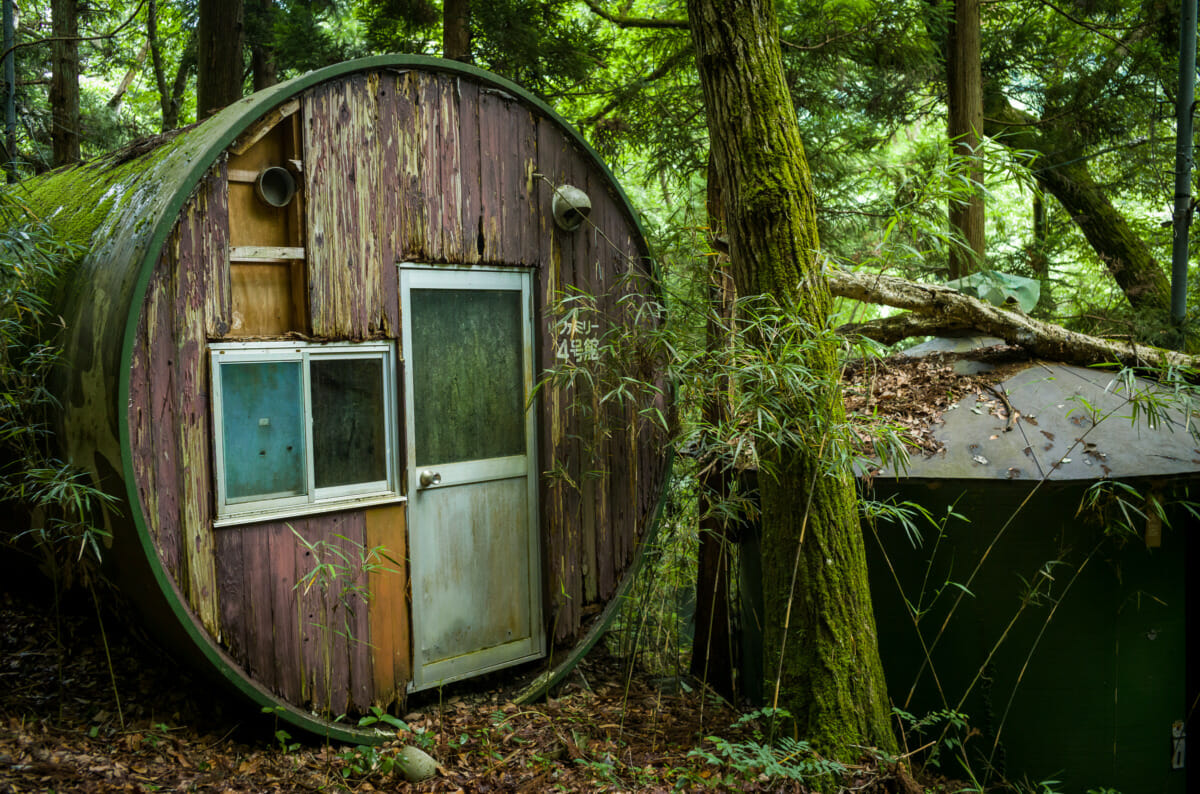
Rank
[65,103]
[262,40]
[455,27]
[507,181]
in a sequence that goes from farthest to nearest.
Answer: [262,40], [65,103], [455,27], [507,181]

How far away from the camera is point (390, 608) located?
12.4 ft

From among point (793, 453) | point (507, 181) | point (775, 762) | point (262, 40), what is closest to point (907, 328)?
point (793, 453)

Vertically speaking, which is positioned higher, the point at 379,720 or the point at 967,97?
the point at 967,97

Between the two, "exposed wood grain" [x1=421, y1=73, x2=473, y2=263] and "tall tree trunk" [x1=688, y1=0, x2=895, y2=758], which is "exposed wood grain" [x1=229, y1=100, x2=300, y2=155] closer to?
"exposed wood grain" [x1=421, y1=73, x2=473, y2=263]

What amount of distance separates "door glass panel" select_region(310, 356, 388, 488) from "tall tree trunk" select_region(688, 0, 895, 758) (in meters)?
1.71

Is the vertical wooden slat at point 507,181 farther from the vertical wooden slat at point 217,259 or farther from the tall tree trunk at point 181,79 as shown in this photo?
the tall tree trunk at point 181,79

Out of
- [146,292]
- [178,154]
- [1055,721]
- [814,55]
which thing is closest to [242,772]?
[146,292]

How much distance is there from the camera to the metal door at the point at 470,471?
394cm

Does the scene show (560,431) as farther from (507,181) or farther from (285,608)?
(285,608)

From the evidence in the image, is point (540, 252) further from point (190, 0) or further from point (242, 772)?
point (190, 0)

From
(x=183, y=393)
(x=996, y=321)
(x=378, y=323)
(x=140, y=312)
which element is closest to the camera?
(x=140, y=312)

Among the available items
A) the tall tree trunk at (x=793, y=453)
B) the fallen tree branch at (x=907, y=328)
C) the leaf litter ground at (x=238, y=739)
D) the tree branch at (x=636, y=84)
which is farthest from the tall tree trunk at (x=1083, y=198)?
the leaf litter ground at (x=238, y=739)

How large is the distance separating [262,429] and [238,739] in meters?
1.32

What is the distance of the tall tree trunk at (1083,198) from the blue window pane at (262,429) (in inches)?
271
